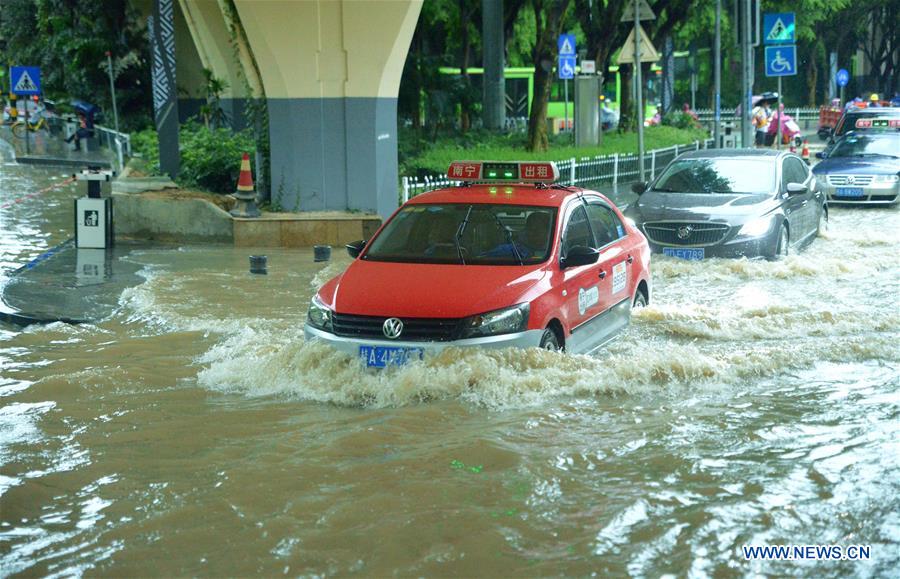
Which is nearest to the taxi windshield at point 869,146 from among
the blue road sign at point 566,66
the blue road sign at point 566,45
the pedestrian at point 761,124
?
the blue road sign at point 566,66

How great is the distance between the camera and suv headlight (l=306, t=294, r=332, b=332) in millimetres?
8258

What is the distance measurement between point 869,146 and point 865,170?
1.56 m

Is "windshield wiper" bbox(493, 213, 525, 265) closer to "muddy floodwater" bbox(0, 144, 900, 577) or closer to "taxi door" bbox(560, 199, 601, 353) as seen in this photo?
"taxi door" bbox(560, 199, 601, 353)

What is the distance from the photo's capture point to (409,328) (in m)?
7.92

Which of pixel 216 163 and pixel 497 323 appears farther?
pixel 216 163

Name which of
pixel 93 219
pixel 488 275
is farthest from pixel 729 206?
pixel 93 219

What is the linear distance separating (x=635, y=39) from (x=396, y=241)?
1002 cm

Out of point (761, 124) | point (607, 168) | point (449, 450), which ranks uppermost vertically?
point (761, 124)

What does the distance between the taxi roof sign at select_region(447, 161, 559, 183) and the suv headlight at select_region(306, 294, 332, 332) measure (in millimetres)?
1978

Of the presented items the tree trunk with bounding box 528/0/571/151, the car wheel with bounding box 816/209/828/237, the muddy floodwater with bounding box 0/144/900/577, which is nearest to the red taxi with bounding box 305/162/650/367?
the muddy floodwater with bounding box 0/144/900/577

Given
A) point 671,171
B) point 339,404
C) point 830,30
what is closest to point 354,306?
point 339,404

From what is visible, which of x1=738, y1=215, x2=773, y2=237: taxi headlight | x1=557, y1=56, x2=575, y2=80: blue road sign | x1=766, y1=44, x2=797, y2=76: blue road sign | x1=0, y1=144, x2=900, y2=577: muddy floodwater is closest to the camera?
x1=0, y1=144, x2=900, y2=577: muddy floodwater

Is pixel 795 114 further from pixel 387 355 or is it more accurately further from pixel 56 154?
pixel 387 355

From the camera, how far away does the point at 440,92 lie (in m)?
29.5
